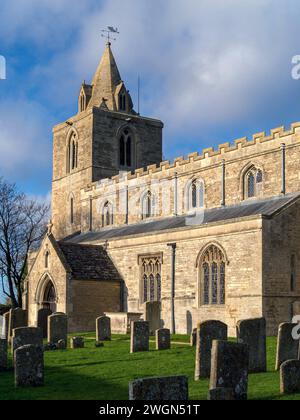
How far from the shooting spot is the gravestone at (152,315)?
28172 millimetres

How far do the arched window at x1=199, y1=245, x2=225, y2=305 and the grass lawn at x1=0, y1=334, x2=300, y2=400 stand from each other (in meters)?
6.07

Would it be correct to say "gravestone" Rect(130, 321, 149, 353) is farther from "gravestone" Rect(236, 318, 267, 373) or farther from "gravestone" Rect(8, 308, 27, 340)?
"gravestone" Rect(8, 308, 27, 340)

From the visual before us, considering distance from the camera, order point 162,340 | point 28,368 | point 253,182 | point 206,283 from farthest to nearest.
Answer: point 253,182
point 206,283
point 162,340
point 28,368

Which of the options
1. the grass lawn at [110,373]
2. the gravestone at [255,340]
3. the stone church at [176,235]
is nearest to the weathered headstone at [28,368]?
the grass lawn at [110,373]

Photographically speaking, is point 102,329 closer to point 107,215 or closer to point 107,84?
point 107,215

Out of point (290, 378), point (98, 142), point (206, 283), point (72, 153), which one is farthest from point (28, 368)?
point (72, 153)

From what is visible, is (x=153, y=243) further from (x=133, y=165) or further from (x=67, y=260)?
(x=133, y=165)

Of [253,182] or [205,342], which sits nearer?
[205,342]

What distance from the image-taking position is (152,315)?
93.2 ft

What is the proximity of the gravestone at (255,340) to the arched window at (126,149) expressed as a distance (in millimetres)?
31568

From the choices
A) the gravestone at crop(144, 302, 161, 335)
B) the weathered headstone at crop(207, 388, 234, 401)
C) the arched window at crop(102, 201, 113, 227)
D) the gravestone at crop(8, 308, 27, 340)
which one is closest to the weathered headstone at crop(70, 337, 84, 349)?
the gravestone at crop(8, 308, 27, 340)

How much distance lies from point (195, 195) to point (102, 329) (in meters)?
12.9

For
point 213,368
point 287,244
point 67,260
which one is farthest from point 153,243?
point 213,368

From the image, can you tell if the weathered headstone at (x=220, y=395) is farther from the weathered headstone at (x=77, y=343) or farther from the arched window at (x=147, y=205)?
the arched window at (x=147, y=205)
